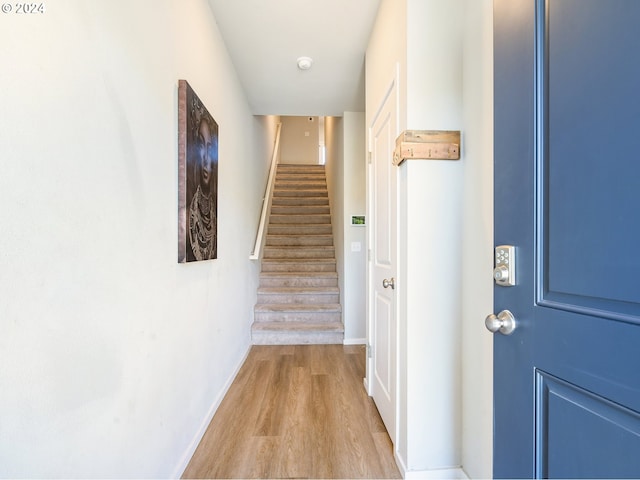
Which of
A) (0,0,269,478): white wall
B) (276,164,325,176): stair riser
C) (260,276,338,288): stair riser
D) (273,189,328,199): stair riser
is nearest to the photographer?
(0,0,269,478): white wall

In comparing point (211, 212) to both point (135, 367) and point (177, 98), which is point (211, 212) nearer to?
point (177, 98)

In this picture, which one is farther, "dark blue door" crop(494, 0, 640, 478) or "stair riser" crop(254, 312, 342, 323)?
"stair riser" crop(254, 312, 342, 323)

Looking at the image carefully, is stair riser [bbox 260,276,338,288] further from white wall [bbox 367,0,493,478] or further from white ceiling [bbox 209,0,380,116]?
white wall [bbox 367,0,493,478]

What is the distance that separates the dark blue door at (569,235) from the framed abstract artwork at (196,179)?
1.33 metres

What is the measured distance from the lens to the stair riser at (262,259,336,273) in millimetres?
4293

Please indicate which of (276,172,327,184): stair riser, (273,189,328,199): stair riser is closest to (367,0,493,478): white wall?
(273,189,328,199): stair riser

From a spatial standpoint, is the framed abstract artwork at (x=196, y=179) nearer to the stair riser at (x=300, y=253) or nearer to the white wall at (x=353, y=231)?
the white wall at (x=353, y=231)

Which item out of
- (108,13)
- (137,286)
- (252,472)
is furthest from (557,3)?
(252,472)

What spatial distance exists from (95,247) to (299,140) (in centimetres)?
737

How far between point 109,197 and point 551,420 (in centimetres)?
135

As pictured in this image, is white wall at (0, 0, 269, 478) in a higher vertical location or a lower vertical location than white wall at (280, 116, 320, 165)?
lower

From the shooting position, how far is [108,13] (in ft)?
3.01

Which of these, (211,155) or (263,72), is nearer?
(211,155)

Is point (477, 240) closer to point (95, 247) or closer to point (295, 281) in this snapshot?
point (95, 247)
